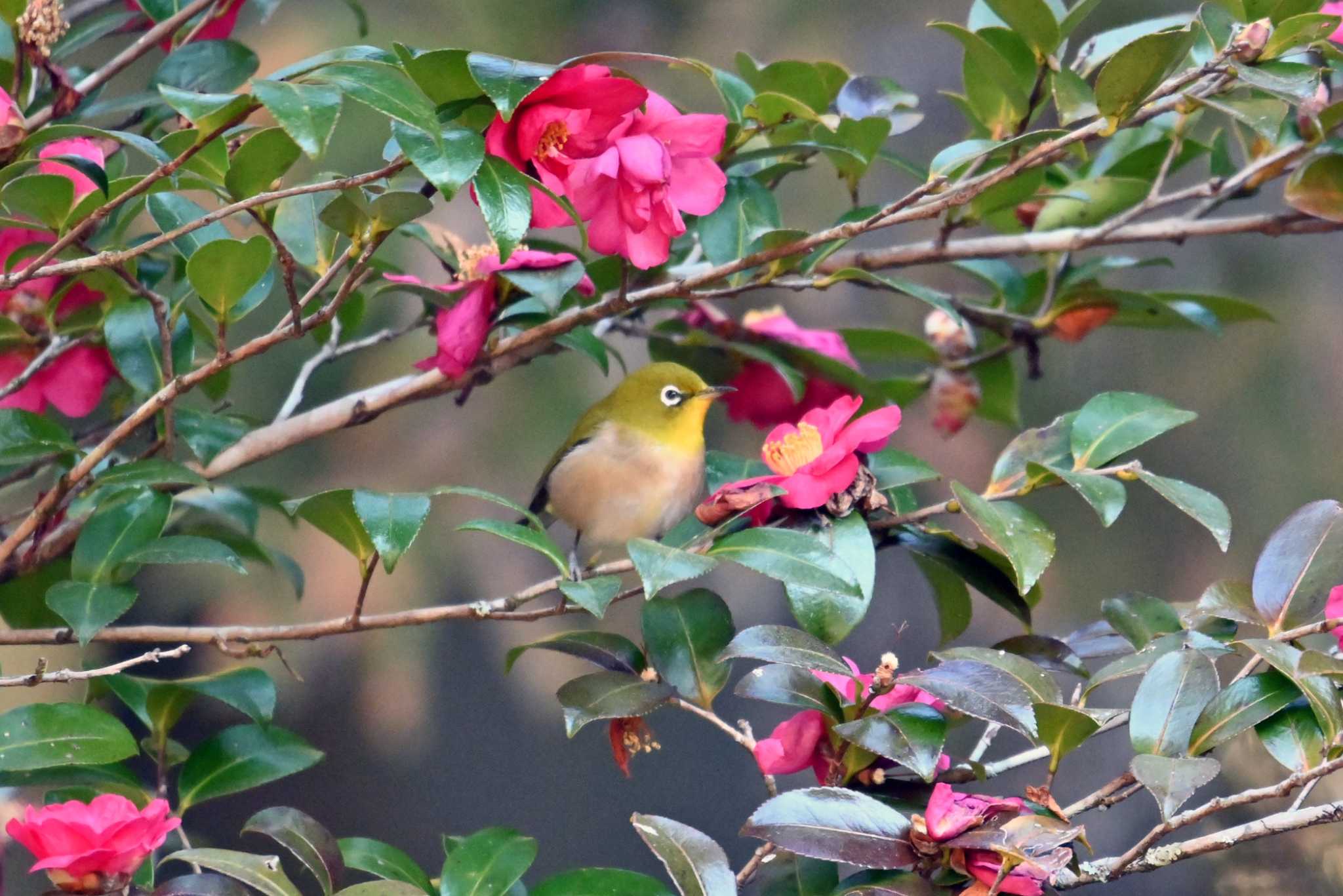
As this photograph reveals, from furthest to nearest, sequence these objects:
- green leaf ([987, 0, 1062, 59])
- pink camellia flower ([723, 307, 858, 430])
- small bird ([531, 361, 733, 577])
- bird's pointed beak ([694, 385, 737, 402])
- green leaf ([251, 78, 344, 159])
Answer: small bird ([531, 361, 733, 577]) → bird's pointed beak ([694, 385, 737, 402]) → pink camellia flower ([723, 307, 858, 430]) → green leaf ([987, 0, 1062, 59]) → green leaf ([251, 78, 344, 159])

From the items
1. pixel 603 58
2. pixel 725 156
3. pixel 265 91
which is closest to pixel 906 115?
pixel 725 156

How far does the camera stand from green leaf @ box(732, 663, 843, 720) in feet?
2.31

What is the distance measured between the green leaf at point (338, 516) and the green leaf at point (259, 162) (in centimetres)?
19

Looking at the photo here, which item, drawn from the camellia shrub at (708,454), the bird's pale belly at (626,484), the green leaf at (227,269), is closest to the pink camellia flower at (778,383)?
the camellia shrub at (708,454)

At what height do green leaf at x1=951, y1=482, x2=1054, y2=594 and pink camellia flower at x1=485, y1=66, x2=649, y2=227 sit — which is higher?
pink camellia flower at x1=485, y1=66, x2=649, y2=227

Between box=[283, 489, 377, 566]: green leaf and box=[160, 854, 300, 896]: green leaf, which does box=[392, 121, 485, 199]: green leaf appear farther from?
box=[160, 854, 300, 896]: green leaf

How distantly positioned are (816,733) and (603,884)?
0.16 meters

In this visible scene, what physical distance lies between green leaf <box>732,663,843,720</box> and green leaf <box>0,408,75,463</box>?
0.48 meters

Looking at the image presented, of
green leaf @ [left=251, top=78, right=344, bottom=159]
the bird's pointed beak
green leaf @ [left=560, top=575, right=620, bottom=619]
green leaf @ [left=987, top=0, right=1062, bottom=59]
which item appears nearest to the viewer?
green leaf @ [left=251, top=78, right=344, bottom=159]

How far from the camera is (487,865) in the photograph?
766mm

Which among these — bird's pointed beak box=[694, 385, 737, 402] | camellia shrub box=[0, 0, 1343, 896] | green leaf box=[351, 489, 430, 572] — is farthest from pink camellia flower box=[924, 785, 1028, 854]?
bird's pointed beak box=[694, 385, 737, 402]

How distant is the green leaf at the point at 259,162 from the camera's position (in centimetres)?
73

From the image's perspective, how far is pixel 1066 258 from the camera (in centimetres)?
120

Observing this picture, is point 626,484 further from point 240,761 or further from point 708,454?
point 240,761
